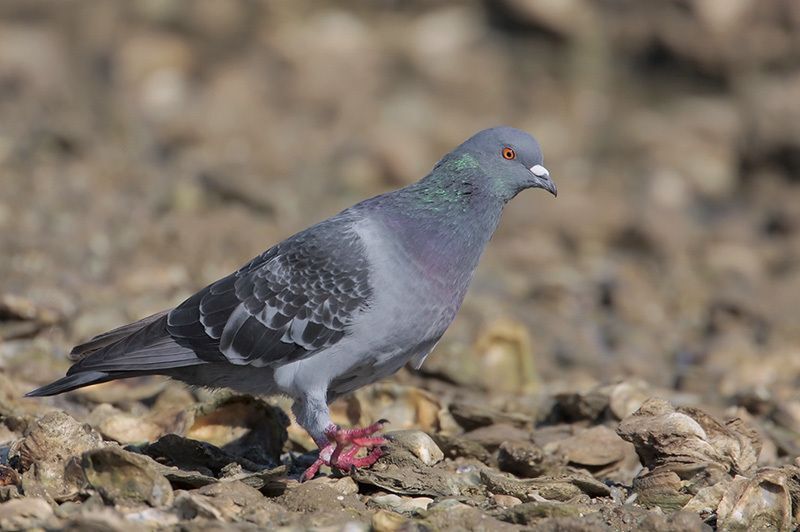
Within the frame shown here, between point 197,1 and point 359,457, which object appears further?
point 197,1

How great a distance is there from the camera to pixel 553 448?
6395 mm

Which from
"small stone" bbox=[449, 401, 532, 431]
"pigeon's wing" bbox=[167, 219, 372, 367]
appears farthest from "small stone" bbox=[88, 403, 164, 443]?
"small stone" bbox=[449, 401, 532, 431]

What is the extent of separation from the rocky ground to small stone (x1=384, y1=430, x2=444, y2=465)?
0.04ft

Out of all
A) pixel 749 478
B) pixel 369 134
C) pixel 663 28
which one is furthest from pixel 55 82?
pixel 749 478

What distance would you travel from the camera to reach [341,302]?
19.8ft

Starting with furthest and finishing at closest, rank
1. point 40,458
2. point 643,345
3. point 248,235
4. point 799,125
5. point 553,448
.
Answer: point 799,125 → point 248,235 → point 643,345 → point 553,448 → point 40,458

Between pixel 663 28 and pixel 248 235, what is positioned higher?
pixel 663 28

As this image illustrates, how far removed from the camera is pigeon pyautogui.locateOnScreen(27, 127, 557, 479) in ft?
19.6

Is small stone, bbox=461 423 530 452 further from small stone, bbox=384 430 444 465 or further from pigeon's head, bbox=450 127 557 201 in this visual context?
pigeon's head, bbox=450 127 557 201

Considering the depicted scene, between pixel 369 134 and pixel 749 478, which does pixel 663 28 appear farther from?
pixel 749 478

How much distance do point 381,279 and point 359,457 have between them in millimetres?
905

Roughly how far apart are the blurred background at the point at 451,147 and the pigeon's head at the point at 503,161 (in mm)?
2083

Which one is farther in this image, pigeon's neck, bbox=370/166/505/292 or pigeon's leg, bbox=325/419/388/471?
pigeon's neck, bbox=370/166/505/292

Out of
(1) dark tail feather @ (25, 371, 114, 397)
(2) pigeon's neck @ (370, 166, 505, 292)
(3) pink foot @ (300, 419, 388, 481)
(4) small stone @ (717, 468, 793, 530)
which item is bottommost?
(4) small stone @ (717, 468, 793, 530)
